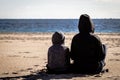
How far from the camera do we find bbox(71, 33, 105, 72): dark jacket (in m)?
→ 11.5

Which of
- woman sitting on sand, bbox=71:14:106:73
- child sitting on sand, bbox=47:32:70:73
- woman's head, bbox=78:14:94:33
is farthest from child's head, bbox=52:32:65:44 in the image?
woman's head, bbox=78:14:94:33

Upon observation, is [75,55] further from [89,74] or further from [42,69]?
[42,69]

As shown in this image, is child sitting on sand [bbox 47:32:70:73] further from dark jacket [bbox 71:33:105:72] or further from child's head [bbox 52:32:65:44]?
dark jacket [bbox 71:33:105:72]

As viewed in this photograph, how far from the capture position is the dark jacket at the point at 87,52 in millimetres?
11523

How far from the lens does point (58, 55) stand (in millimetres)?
11609

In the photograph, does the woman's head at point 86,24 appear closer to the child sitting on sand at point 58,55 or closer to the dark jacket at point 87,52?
the dark jacket at point 87,52

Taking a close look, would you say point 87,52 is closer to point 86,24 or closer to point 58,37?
point 86,24

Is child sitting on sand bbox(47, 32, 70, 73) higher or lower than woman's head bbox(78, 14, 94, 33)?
lower

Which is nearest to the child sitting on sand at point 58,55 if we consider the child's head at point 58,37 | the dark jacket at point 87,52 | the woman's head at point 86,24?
the child's head at point 58,37

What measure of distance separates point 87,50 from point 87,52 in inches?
2.8

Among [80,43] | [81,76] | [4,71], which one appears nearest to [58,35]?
[80,43]

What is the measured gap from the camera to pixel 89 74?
11.7 m

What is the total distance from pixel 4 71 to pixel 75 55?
3.00m

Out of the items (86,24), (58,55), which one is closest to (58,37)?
(58,55)
